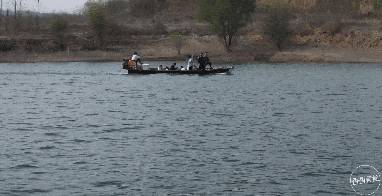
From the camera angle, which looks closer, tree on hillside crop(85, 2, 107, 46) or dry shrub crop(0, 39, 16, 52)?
dry shrub crop(0, 39, 16, 52)

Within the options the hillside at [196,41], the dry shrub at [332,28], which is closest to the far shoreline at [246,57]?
the hillside at [196,41]

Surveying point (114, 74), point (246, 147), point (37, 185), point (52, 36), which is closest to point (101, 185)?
point (37, 185)

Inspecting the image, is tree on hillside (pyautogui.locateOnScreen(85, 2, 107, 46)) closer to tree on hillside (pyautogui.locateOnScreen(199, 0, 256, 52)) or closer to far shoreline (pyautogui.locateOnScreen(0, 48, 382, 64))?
far shoreline (pyautogui.locateOnScreen(0, 48, 382, 64))

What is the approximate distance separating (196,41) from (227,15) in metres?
7.00

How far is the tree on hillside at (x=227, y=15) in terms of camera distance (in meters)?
105

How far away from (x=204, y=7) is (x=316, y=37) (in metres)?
18.1

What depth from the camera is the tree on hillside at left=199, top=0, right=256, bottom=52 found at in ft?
344

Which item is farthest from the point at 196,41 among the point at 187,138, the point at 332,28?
the point at 187,138

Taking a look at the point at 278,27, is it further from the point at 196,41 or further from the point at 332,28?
the point at 196,41

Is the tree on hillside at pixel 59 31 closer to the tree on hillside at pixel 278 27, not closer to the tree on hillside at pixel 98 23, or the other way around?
the tree on hillside at pixel 98 23

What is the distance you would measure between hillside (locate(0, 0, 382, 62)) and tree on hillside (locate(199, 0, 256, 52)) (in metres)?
2.76

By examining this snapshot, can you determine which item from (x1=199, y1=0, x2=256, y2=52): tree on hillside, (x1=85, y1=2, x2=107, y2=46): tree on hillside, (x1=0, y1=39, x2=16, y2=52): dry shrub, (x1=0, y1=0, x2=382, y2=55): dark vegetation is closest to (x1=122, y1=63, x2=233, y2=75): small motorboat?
(x1=0, y1=0, x2=382, y2=55): dark vegetation

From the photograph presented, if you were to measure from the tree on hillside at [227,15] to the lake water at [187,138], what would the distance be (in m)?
41.8

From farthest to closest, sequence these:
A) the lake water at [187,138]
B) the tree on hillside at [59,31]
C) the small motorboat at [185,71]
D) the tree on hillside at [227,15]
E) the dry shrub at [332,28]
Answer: the dry shrub at [332,28] → the tree on hillside at [59,31] → the tree on hillside at [227,15] → the small motorboat at [185,71] → the lake water at [187,138]
